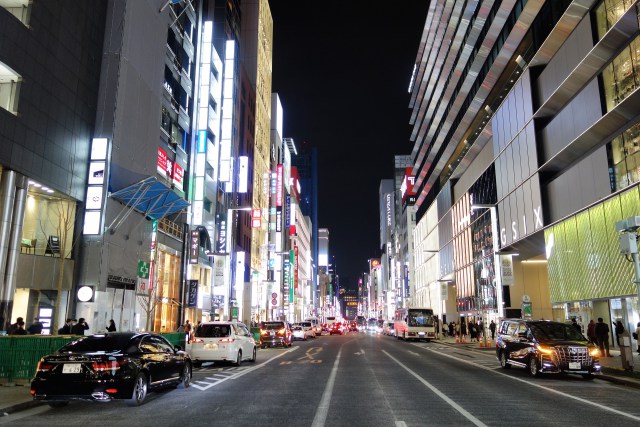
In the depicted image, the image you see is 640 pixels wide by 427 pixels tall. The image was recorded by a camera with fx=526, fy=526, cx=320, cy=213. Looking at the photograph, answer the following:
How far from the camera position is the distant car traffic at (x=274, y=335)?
35.2 metres

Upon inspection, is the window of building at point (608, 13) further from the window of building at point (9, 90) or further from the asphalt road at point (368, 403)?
the window of building at point (9, 90)

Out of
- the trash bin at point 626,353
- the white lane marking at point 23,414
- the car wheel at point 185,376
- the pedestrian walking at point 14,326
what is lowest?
the white lane marking at point 23,414

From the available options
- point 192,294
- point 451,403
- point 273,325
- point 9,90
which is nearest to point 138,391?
point 451,403

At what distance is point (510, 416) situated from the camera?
948 cm

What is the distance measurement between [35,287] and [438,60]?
57132mm

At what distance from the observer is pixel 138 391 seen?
10820 mm

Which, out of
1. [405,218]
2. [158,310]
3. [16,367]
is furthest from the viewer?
[405,218]

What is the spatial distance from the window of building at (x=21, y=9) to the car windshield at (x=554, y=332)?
2267 centimetres

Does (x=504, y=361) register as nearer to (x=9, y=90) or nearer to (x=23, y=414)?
(x=23, y=414)

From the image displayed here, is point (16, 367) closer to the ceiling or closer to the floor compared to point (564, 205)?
closer to the floor

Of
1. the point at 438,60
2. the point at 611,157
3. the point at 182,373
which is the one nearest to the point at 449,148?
the point at 438,60

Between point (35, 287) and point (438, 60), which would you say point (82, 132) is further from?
point (438, 60)

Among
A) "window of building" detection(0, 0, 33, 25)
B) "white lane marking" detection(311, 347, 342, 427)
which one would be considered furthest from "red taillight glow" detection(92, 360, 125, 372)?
"window of building" detection(0, 0, 33, 25)

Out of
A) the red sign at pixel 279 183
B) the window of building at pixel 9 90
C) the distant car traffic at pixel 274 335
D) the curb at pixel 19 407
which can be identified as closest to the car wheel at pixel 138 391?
the curb at pixel 19 407
